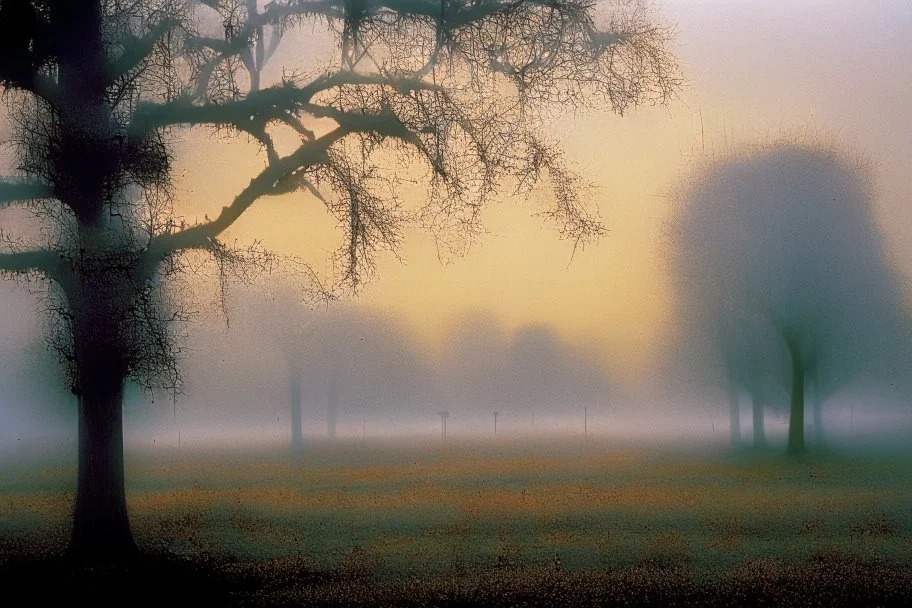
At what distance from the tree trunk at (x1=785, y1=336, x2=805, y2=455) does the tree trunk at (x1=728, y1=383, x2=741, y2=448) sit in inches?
56.0

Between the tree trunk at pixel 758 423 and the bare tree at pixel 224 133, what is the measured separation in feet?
29.9

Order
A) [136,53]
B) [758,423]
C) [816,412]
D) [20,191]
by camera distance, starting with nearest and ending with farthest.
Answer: [20,191]
[136,53]
[758,423]
[816,412]

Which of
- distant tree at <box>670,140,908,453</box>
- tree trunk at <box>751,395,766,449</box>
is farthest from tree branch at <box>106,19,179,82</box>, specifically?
tree trunk at <box>751,395,766,449</box>

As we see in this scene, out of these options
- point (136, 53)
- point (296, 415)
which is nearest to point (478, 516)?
point (296, 415)

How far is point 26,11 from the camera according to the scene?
34.8 ft

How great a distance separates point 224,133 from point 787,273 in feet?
50.7

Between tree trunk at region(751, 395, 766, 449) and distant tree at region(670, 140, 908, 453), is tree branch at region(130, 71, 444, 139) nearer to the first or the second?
distant tree at region(670, 140, 908, 453)

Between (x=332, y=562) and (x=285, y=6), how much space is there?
6353mm

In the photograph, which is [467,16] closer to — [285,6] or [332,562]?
[285,6]

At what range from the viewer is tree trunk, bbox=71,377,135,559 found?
1045 centimetres

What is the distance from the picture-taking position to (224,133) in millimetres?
10852

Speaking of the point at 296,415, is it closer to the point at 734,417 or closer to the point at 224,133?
the point at 224,133

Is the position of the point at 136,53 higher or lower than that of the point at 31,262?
higher

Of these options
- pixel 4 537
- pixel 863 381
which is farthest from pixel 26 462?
pixel 863 381
